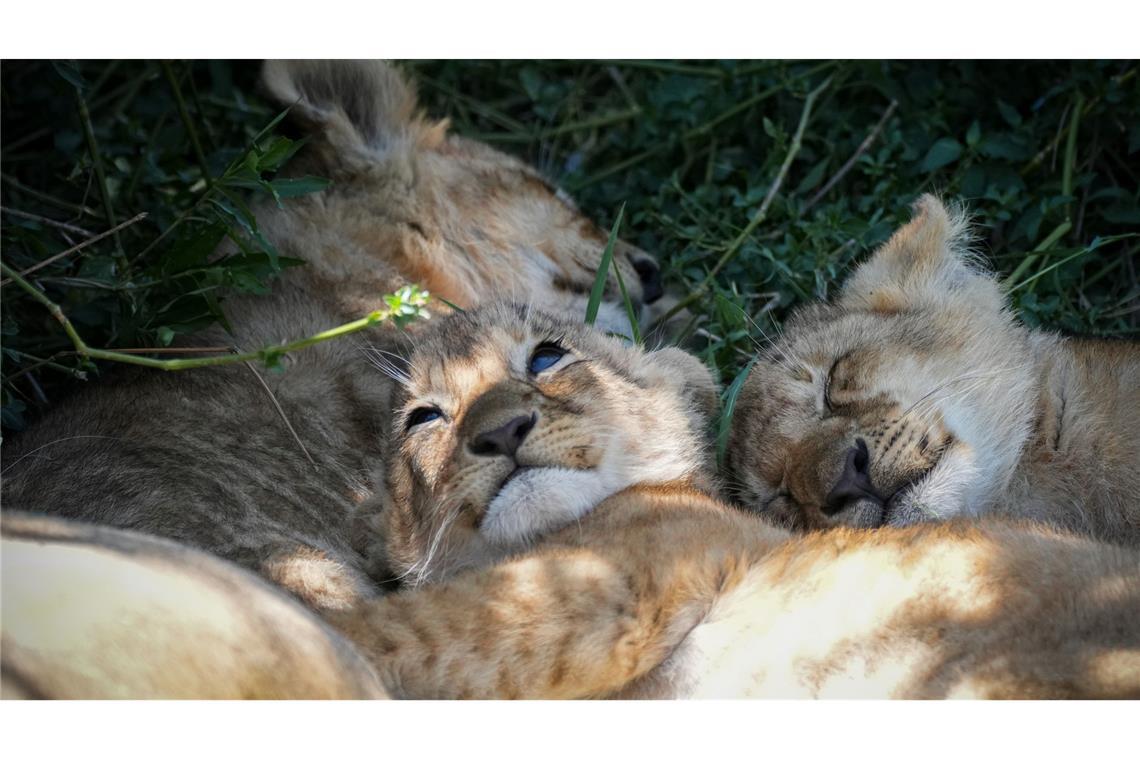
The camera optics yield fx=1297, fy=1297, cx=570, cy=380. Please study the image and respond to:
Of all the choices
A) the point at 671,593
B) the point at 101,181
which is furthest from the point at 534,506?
the point at 101,181

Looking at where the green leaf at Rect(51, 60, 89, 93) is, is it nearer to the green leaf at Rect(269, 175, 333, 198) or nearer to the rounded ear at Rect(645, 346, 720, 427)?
the green leaf at Rect(269, 175, 333, 198)

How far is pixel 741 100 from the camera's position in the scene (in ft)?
23.2

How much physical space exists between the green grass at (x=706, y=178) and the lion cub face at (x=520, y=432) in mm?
716

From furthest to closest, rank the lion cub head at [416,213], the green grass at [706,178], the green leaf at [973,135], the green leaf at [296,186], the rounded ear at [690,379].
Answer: the green leaf at [973,135]
the lion cub head at [416,213]
the green grass at [706,178]
the rounded ear at [690,379]
the green leaf at [296,186]

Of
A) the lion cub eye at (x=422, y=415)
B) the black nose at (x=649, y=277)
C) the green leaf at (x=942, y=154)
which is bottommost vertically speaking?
the lion cub eye at (x=422, y=415)

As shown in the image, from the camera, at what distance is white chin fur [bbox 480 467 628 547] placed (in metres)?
4.18

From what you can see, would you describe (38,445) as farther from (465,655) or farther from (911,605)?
(911,605)

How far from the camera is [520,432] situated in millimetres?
4254

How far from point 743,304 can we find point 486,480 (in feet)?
7.18

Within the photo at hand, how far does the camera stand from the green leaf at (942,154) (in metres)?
6.25

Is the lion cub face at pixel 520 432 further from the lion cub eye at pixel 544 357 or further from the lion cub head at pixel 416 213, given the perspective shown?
the lion cub head at pixel 416 213

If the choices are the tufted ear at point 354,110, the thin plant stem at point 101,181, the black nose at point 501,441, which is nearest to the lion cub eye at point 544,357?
the black nose at point 501,441

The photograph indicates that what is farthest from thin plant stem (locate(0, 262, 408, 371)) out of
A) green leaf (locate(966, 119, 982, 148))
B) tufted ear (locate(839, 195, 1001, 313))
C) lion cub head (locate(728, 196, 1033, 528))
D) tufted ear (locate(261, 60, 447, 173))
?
green leaf (locate(966, 119, 982, 148))
